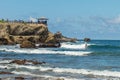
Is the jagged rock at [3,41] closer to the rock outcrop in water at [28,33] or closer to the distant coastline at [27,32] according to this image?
the distant coastline at [27,32]

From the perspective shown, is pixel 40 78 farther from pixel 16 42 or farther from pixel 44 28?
pixel 44 28

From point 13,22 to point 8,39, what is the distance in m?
18.1

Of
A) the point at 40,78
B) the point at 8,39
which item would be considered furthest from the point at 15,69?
the point at 8,39

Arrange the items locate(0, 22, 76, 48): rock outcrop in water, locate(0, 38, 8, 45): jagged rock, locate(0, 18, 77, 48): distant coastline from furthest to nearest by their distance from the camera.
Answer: locate(0, 22, 76, 48): rock outcrop in water → locate(0, 18, 77, 48): distant coastline → locate(0, 38, 8, 45): jagged rock

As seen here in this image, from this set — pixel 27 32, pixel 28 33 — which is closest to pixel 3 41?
pixel 27 32

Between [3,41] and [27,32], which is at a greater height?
[27,32]

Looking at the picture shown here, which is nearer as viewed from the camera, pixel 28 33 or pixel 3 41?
pixel 3 41

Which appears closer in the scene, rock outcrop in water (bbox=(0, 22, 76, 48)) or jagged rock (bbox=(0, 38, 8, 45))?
jagged rock (bbox=(0, 38, 8, 45))

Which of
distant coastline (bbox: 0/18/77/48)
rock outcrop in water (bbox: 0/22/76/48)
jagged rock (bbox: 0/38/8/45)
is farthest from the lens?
rock outcrop in water (bbox: 0/22/76/48)

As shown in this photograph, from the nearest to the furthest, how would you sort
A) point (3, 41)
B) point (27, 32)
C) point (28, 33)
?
point (3, 41) < point (27, 32) < point (28, 33)

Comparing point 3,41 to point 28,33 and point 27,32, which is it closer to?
point 27,32

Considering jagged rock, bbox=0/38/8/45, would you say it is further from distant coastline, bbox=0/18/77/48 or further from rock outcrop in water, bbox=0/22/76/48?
rock outcrop in water, bbox=0/22/76/48

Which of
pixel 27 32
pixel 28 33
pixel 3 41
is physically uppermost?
pixel 27 32

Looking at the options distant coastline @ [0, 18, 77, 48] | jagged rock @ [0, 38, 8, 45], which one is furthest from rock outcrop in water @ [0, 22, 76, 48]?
jagged rock @ [0, 38, 8, 45]
